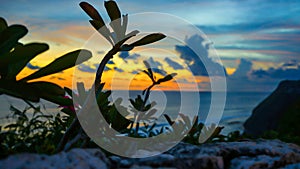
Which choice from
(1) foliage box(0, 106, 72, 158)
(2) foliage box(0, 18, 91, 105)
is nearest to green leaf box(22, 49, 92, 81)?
(2) foliage box(0, 18, 91, 105)

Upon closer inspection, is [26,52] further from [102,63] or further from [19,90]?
[102,63]

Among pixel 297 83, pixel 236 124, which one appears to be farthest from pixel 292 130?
pixel 297 83

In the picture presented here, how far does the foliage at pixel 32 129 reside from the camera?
1.45 m

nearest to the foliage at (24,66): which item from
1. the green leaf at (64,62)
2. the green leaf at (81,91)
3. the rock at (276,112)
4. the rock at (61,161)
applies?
the green leaf at (64,62)

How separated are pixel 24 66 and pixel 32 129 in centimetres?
46

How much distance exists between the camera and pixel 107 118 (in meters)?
1.64

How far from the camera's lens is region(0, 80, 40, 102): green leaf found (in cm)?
123

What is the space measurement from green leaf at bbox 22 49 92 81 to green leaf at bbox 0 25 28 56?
0.50 feet

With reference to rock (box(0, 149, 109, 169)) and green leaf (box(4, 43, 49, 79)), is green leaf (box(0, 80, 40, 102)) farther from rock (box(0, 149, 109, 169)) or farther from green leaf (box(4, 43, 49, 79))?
rock (box(0, 149, 109, 169))

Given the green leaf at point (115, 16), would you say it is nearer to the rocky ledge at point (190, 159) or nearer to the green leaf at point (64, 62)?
the green leaf at point (64, 62)

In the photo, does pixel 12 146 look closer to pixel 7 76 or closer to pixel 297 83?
pixel 7 76

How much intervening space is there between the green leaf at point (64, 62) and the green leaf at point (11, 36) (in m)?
0.15

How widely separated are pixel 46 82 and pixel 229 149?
741 millimetres

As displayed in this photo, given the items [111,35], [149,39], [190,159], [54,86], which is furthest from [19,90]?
[190,159]
